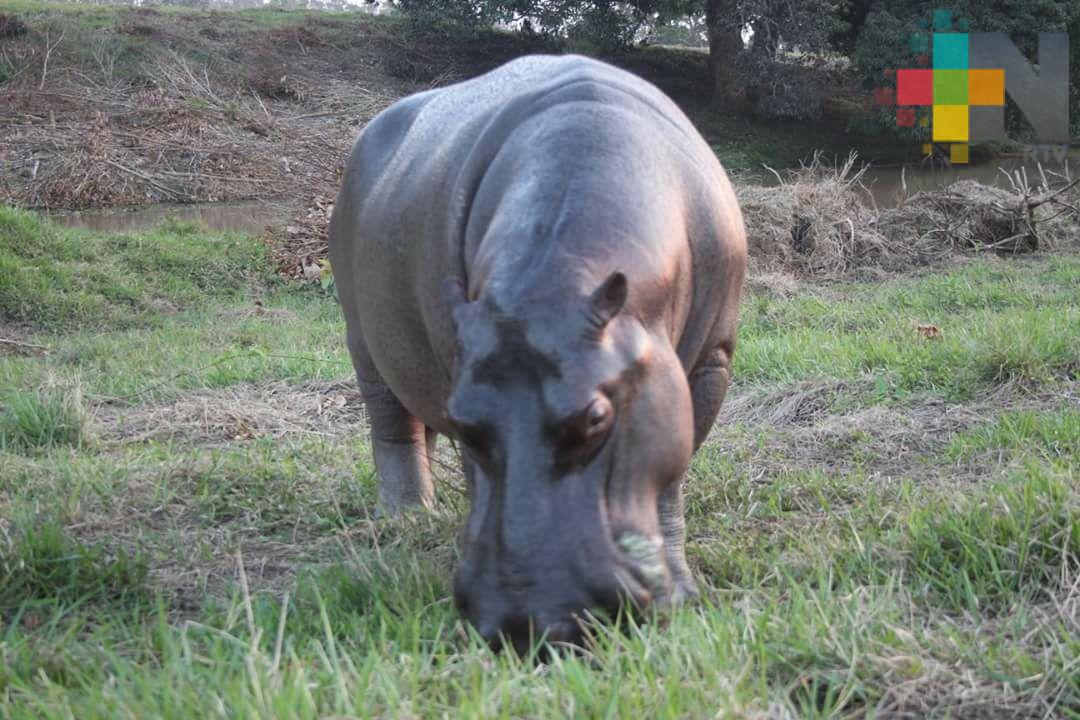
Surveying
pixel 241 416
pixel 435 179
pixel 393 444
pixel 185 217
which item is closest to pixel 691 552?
pixel 435 179

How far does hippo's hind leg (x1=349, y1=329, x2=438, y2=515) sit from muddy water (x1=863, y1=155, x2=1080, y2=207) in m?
13.8

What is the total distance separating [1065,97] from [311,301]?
1797cm

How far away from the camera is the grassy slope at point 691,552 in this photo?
6.91 feet

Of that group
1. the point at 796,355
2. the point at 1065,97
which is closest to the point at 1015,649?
the point at 796,355

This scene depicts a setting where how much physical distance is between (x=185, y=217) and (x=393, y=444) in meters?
10.7

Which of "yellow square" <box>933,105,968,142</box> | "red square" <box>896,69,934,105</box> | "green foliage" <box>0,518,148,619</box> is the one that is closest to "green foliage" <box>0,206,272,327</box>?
"green foliage" <box>0,518,148,619</box>

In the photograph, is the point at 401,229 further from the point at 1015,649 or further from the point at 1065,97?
the point at 1065,97

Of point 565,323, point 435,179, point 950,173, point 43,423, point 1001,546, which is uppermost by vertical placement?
point 435,179

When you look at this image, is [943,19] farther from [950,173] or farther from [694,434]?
[694,434]

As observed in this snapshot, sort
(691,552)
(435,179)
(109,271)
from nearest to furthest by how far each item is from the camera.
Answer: (691,552), (435,179), (109,271)

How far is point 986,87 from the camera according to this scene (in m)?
22.6

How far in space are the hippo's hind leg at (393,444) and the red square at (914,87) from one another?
20084 mm

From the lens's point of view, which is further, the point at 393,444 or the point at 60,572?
the point at 393,444

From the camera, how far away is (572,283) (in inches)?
92.3
